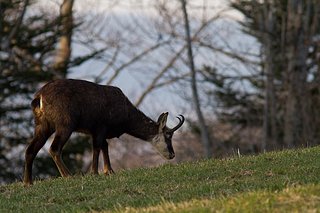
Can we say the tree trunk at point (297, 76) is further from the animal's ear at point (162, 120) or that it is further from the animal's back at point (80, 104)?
the animal's back at point (80, 104)

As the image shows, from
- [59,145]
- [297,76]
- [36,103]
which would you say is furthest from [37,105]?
[297,76]

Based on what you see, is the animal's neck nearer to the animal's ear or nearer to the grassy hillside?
the animal's ear

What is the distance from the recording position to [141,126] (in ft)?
65.6

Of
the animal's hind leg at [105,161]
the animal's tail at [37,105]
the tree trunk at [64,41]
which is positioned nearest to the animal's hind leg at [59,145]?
the animal's tail at [37,105]

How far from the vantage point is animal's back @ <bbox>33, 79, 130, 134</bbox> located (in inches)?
684

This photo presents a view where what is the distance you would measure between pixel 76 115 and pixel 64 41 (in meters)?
→ 28.4

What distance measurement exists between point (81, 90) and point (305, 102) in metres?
28.0

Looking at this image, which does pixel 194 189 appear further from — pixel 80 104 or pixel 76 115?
pixel 80 104

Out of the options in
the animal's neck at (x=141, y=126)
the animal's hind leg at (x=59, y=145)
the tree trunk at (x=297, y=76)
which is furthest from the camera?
the tree trunk at (x=297, y=76)

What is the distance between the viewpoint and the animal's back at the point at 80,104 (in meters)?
17.4

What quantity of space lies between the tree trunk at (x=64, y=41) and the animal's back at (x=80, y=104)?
22.0 metres

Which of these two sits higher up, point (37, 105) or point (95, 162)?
point (37, 105)

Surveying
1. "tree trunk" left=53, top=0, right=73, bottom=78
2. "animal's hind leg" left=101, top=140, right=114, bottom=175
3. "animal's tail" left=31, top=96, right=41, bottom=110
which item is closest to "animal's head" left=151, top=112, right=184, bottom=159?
"animal's hind leg" left=101, top=140, right=114, bottom=175

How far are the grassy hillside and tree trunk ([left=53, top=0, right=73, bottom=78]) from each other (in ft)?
80.7
